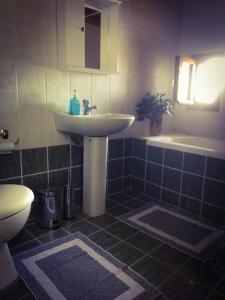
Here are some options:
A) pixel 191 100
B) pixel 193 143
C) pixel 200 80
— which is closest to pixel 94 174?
pixel 193 143

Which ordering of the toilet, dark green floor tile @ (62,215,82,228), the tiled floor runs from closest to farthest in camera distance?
the toilet, the tiled floor, dark green floor tile @ (62,215,82,228)

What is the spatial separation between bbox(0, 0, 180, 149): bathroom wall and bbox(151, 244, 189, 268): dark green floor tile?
117 cm

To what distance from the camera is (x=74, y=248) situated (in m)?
1.71

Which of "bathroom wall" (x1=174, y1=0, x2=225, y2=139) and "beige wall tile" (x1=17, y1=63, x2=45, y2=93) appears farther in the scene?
"bathroom wall" (x1=174, y1=0, x2=225, y2=139)

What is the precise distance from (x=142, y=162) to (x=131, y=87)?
82 cm

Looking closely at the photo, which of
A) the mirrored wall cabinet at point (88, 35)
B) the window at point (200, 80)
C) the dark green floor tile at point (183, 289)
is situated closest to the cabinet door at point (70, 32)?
the mirrored wall cabinet at point (88, 35)

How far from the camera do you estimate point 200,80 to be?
9.66 ft

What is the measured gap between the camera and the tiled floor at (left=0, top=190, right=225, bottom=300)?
136 cm

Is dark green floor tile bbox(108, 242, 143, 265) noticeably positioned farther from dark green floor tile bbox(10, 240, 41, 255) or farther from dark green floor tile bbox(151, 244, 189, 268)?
dark green floor tile bbox(10, 240, 41, 255)

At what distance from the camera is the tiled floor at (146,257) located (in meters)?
1.36

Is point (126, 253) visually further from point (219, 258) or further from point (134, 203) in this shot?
point (134, 203)

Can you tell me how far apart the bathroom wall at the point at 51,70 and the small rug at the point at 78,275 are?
2.73 feet

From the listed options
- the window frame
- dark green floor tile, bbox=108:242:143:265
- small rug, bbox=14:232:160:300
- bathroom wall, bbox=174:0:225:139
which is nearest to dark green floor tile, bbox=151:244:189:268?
dark green floor tile, bbox=108:242:143:265

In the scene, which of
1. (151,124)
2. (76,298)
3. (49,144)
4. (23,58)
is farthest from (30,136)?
(151,124)
